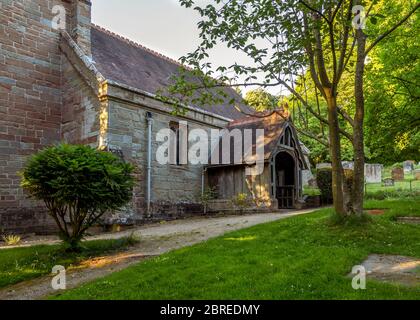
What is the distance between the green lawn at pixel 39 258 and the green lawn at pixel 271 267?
1.95 m

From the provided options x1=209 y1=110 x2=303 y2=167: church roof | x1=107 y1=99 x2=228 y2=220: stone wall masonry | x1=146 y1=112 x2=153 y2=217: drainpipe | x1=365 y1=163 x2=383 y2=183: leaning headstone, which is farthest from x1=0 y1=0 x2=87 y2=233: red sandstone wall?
x1=365 y1=163 x2=383 y2=183: leaning headstone

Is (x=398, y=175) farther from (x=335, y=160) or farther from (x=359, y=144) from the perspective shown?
(x=335, y=160)

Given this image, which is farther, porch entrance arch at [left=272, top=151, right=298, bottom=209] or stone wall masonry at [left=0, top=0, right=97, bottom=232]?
porch entrance arch at [left=272, top=151, right=298, bottom=209]

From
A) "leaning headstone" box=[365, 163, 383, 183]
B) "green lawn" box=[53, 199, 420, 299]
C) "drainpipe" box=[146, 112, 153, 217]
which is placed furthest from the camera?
"leaning headstone" box=[365, 163, 383, 183]

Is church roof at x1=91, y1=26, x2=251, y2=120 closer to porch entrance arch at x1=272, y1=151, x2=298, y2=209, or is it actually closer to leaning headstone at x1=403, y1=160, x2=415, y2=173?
porch entrance arch at x1=272, y1=151, x2=298, y2=209

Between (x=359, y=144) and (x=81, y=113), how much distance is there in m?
10.2

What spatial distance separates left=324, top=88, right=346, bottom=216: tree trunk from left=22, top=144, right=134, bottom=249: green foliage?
5.01m

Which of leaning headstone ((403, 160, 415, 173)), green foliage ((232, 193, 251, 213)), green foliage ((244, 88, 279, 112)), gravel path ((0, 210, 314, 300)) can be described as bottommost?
gravel path ((0, 210, 314, 300))

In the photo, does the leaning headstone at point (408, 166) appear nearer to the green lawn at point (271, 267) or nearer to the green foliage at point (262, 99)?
the green lawn at point (271, 267)

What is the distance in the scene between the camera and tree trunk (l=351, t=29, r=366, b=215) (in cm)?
829

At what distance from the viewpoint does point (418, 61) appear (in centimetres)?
1228

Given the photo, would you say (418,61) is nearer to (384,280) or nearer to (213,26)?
(213,26)

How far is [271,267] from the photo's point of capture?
18.9ft
